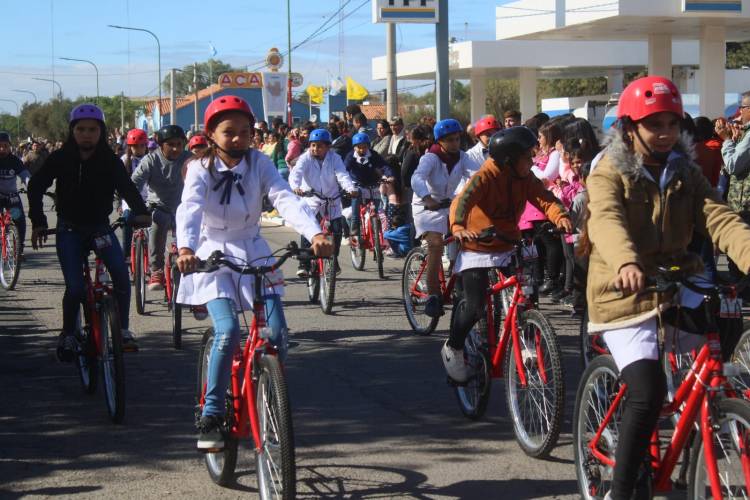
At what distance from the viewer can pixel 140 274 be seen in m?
11.6

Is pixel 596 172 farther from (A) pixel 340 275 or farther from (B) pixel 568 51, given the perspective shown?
(B) pixel 568 51

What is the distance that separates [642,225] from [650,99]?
0.50m

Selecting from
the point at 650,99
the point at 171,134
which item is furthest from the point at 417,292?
the point at 650,99

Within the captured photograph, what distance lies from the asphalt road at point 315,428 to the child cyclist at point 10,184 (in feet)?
11.9

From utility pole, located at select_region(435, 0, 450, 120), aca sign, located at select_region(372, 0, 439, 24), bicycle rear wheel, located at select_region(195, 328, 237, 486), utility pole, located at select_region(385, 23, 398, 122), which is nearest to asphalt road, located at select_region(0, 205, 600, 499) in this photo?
bicycle rear wheel, located at select_region(195, 328, 237, 486)

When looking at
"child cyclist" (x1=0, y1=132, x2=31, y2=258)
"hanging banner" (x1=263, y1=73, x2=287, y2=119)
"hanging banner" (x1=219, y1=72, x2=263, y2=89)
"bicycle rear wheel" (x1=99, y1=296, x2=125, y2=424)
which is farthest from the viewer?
"hanging banner" (x1=219, y1=72, x2=263, y2=89)

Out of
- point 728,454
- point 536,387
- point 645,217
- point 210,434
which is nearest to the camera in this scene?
point 728,454

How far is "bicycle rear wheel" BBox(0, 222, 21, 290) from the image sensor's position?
45.0 feet

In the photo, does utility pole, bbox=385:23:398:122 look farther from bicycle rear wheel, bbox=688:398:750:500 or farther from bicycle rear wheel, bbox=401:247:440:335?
bicycle rear wheel, bbox=688:398:750:500

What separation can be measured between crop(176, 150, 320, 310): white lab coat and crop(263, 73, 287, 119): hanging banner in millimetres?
36871

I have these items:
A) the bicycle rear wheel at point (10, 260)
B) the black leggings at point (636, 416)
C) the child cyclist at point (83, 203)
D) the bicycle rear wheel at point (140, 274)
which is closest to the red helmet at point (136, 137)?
the bicycle rear wheel at point (10, 260)

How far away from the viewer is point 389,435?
6578mm

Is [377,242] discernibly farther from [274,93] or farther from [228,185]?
[274,93]

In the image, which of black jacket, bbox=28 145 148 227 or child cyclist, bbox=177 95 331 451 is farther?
black jacket, bbox=28 145 148 227
